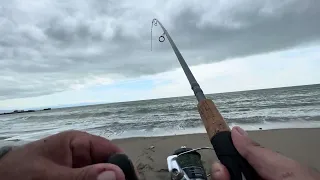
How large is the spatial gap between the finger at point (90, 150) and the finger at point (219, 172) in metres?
0.46

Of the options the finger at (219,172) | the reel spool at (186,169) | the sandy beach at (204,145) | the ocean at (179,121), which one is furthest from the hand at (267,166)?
the ocean at (179,121)

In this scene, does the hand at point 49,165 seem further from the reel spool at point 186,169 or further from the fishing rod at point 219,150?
the reel spool at point 186,169

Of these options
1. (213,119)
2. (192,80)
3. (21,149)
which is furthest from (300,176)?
(192,80)

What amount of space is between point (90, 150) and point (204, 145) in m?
5.48

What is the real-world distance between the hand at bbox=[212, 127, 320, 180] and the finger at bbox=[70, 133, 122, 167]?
0.51 meters

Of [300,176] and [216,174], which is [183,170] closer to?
[216,174]

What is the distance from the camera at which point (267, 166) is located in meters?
0.97

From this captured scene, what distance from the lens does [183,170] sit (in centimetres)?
184

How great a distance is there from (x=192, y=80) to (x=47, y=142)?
141 centimetres

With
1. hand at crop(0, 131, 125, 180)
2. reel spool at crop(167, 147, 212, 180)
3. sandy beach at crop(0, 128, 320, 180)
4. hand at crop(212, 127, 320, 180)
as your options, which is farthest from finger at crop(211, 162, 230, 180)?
sandy beach at crop(0, 128, 320, 180)

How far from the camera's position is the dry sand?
4535 millimetres

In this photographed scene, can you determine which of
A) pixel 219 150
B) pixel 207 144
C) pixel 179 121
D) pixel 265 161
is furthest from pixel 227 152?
pixel 179 121

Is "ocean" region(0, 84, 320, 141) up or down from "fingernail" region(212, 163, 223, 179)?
down

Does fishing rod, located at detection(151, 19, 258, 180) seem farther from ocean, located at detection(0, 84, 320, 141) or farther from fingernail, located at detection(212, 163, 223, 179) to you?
ocean, located at detection(0, 84, 320, 141)
